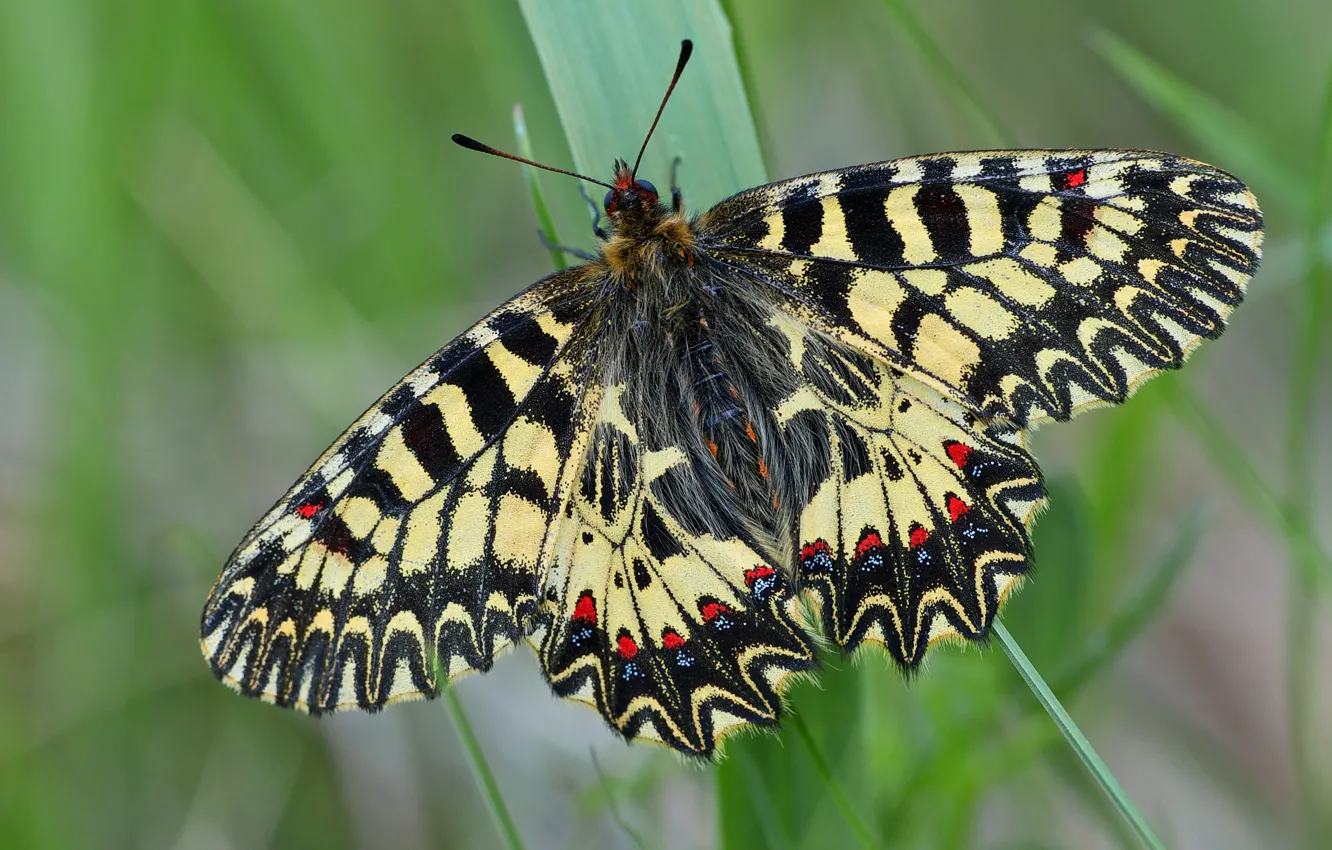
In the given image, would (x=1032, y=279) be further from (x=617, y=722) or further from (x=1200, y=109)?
(x=617, y=722)

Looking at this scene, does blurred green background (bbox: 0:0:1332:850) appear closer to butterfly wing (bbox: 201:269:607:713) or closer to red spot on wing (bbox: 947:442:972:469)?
red spot on wing (bbox: 947:442:972:469)

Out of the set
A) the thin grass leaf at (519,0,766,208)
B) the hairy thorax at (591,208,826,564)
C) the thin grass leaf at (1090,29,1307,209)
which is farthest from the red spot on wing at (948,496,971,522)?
the thin grass leaf at (1090,29,1307,209)

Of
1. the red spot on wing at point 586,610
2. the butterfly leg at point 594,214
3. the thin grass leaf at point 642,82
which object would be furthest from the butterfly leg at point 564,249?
the red spot on wing at point 586,610

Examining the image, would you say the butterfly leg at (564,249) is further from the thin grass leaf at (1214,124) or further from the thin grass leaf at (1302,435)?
the thin grass leaf at (1302,435)

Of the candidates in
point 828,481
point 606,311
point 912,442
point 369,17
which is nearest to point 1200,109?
point 912,442

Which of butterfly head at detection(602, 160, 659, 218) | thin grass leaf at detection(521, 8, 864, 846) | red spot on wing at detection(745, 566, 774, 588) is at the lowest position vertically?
red spot on wing at detection(745, 566, 774, 588)

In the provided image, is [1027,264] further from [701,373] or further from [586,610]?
[586,610]
